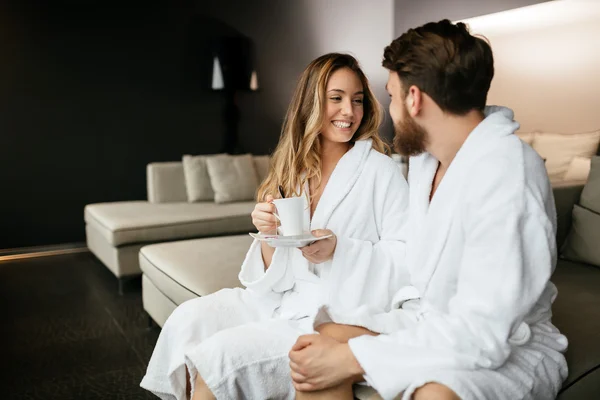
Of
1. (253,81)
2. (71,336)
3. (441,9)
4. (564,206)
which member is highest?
(441,9)

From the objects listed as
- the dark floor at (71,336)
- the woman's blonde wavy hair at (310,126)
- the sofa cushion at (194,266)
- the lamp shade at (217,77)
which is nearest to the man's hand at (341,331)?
the woman's blonde wavy hair at (310,126)

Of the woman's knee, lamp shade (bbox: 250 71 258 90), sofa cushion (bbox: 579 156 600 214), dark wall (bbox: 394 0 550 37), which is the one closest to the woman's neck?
the woman's knee

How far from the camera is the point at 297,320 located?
155 centimetres

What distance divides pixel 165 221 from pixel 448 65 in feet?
9.27

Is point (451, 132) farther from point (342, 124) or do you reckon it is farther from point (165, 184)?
point (165, 184)

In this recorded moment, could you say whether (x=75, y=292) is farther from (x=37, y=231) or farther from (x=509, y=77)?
(x=509, y=77)

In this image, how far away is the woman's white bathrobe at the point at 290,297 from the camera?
1379 mm

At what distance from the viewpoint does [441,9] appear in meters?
5.15

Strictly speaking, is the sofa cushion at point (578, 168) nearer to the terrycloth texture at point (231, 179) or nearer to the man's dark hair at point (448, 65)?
the man's dark hair at point (448, 65)

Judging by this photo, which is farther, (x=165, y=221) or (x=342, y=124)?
(x=165, y=221)

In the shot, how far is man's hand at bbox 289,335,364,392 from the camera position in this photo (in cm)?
115

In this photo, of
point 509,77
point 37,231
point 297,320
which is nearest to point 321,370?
point 297,320

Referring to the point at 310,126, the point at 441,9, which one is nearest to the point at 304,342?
the point at 310,126

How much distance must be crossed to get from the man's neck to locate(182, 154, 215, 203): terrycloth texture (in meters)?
3.43
